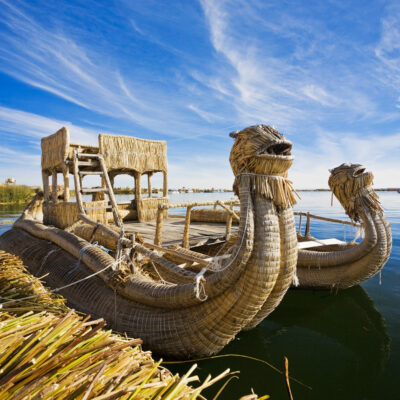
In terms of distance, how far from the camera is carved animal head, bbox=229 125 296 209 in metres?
2.64

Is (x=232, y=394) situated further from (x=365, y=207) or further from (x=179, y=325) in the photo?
(x=365, y=207)

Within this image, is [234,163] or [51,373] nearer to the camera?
[51,373]

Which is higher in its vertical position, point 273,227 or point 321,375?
point 273,227

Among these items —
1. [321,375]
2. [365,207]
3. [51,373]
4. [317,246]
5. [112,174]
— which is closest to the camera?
[51,373]

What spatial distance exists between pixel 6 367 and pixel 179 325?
245 cm

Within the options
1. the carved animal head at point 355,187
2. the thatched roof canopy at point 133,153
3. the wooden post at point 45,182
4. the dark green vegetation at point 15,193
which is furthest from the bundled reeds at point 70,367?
the dark green vegetation at point 15,193

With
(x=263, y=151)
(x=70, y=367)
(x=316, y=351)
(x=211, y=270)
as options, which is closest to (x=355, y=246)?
(x=316, y=351)

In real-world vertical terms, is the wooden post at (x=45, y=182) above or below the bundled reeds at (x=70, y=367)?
above

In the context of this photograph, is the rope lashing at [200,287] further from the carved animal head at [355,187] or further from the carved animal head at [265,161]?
the carved animal head at [355,187]

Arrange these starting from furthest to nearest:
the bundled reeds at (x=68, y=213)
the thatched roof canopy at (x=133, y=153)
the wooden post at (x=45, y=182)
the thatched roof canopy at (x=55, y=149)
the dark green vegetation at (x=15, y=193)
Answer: the dark green vegetation at (x=15, y=193) → the wooden post at (x=45, y=182) → the thatched roof canopy at (x=133, y=153) → the thatched roof canopy at (x=55, y=149) → the bundled reeds at (x=68, y=213)

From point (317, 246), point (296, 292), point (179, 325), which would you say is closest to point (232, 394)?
point (179, 325)

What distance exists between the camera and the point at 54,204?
877 centimetres

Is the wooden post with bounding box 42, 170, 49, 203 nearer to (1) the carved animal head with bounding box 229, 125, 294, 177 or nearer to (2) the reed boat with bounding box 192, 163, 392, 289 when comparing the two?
(2) the reed boat with bounding box 192, 163, 392, 289

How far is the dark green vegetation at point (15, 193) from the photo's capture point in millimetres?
40062
